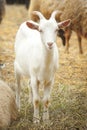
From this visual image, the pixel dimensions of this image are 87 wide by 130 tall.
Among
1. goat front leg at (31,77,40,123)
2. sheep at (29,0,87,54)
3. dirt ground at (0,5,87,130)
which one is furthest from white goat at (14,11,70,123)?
sheep at (29,0,87,54)

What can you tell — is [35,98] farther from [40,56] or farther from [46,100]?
[40,56]

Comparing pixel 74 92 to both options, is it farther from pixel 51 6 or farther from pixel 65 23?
pixel 51 6

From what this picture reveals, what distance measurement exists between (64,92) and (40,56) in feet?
4.99

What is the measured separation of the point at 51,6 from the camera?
9250mm

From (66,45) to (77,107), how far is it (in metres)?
4.26

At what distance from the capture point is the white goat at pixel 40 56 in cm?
496

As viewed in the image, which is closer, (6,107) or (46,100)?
(6,107)

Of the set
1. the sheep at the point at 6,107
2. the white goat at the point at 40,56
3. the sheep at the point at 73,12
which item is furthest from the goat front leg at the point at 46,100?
the sheep at the point at 73,12

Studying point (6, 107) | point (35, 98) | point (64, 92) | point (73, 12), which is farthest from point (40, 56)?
point (73, 12)

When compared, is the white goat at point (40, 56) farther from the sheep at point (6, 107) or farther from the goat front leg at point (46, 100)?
the sheep at point (6, 107)

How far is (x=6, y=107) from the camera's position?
5301 millimetres

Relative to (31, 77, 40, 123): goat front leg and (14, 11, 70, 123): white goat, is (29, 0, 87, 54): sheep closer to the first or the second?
(14, 11, 70, 123): white goat

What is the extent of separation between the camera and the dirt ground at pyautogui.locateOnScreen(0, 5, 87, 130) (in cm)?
534

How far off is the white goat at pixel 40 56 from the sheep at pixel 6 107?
28 cm
